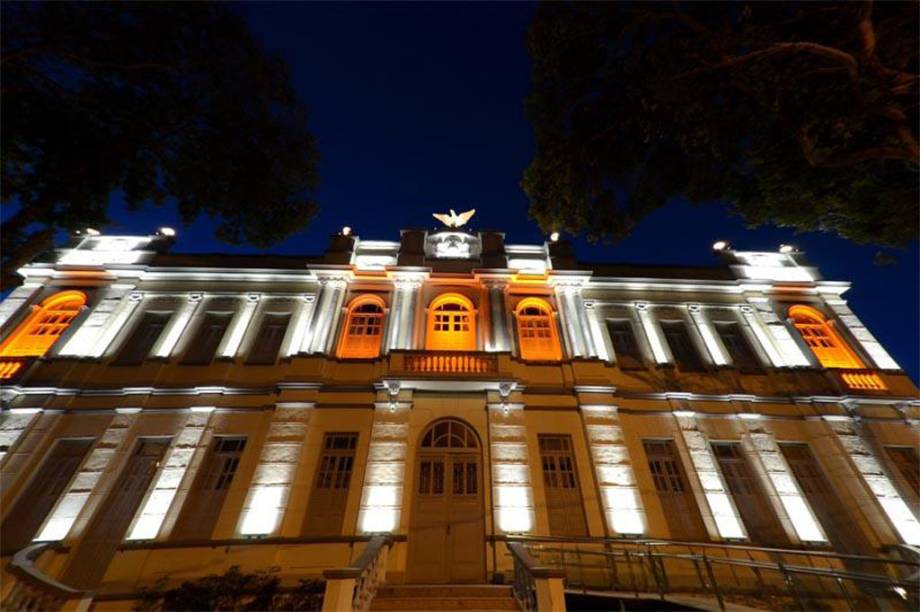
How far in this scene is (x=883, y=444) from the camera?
11781mm

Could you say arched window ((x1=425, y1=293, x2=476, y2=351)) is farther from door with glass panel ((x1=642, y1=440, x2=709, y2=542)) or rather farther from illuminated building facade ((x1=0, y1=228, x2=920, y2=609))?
door with glass panel ((x1=642, y1=440, x2=709, y2=542))

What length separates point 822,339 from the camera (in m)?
14.4

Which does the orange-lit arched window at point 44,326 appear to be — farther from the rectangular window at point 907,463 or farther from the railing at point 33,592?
the rectangular window at point 907,463

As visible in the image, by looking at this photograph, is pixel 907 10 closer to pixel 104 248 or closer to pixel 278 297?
pixel 278 297

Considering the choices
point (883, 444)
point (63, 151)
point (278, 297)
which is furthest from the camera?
point (278, 297)

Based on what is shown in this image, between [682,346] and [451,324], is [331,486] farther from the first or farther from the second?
[682,346]

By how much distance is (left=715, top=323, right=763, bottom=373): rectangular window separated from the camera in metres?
13.6

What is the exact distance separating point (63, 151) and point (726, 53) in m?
15.0

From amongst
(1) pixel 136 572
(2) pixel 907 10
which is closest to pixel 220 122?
(1) pixel 136 572

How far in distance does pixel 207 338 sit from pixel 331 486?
6675mm

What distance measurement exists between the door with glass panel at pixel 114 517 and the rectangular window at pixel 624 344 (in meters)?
13.5

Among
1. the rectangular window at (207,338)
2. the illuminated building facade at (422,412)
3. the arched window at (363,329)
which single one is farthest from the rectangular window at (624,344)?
the rectangular window at (207,338)

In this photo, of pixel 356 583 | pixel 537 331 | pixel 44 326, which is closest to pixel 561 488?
pixel 537 331

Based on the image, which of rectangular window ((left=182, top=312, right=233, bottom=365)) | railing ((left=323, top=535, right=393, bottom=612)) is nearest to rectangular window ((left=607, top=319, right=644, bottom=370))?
railing ((left=323, top=535, right=393, bottom=612))
